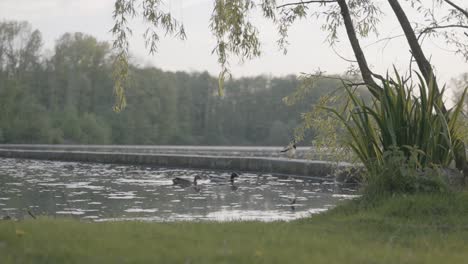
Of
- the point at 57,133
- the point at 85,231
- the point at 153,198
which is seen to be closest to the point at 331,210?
the point at 85,231

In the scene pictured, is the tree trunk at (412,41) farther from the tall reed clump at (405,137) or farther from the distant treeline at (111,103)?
the distant treeline at (111,103)

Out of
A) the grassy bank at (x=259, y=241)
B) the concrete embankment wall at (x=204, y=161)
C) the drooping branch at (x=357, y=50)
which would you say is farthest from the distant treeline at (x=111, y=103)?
the grassy bank at (x=259, y=241)

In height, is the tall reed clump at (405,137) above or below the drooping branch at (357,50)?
below

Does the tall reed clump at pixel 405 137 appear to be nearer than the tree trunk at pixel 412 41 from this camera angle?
Yes

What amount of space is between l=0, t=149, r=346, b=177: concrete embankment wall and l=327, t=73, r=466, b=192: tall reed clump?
9.06m

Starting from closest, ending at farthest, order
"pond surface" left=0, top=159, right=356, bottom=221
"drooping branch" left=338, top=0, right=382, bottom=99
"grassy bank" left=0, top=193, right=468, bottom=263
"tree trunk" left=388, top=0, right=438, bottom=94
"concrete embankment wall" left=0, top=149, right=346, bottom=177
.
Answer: "grassy bank" left=0, top=193, right=468, bottom=263, "tree trunk" left=388, top=0, right=438, bottom=94, "drooping branch" left=338, top=0, right=382, bottom=99, "pond surface" left=0, top=159, right=356, bottom=221, "concrete embankment wall" left=0, top=149, right=346, bottom=177

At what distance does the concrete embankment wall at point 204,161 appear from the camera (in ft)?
68.7

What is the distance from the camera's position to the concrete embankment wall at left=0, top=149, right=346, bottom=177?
20953 mm

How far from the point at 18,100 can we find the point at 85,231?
54108 millimetres

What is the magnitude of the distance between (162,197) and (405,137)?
23.7ft

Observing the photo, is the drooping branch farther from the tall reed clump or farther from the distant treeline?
the distant treeline

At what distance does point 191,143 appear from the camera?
247 feet

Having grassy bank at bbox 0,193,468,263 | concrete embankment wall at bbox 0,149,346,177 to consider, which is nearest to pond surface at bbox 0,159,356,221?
concrete embankment wall at bbox 0,149,346,177

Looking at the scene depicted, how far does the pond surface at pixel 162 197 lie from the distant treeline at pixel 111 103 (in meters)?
30.2
